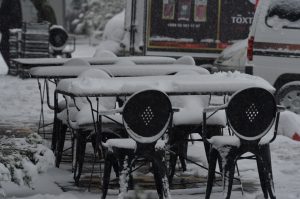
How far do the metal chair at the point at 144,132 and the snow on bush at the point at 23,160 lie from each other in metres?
0.61

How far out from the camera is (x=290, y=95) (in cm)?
1120

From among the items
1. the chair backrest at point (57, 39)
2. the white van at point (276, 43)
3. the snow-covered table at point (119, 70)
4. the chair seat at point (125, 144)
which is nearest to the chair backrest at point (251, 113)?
the chair seat at point (125, 144)

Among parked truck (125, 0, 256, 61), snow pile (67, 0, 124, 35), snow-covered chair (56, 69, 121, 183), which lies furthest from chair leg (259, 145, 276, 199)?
snow pile (67, 0, 124, 35)

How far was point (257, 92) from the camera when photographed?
5648 millimetres

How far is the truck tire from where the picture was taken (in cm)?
1110

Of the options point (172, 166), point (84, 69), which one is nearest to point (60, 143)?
point (84, 69)

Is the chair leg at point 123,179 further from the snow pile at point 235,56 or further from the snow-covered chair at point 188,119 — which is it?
the snow pile at point 235,56

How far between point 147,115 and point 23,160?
980mm

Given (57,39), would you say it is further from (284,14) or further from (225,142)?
(225,142)

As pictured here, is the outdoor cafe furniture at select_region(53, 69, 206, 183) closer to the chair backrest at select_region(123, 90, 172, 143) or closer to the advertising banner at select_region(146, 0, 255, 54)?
the chair backrest at select_region(123, 90, 172, 143)

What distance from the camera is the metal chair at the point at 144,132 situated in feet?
18.1

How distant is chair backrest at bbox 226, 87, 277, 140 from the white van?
17.5ft

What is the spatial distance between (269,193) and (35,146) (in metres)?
1.91

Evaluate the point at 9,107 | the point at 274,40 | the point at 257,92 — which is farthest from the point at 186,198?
the point at 9,107
